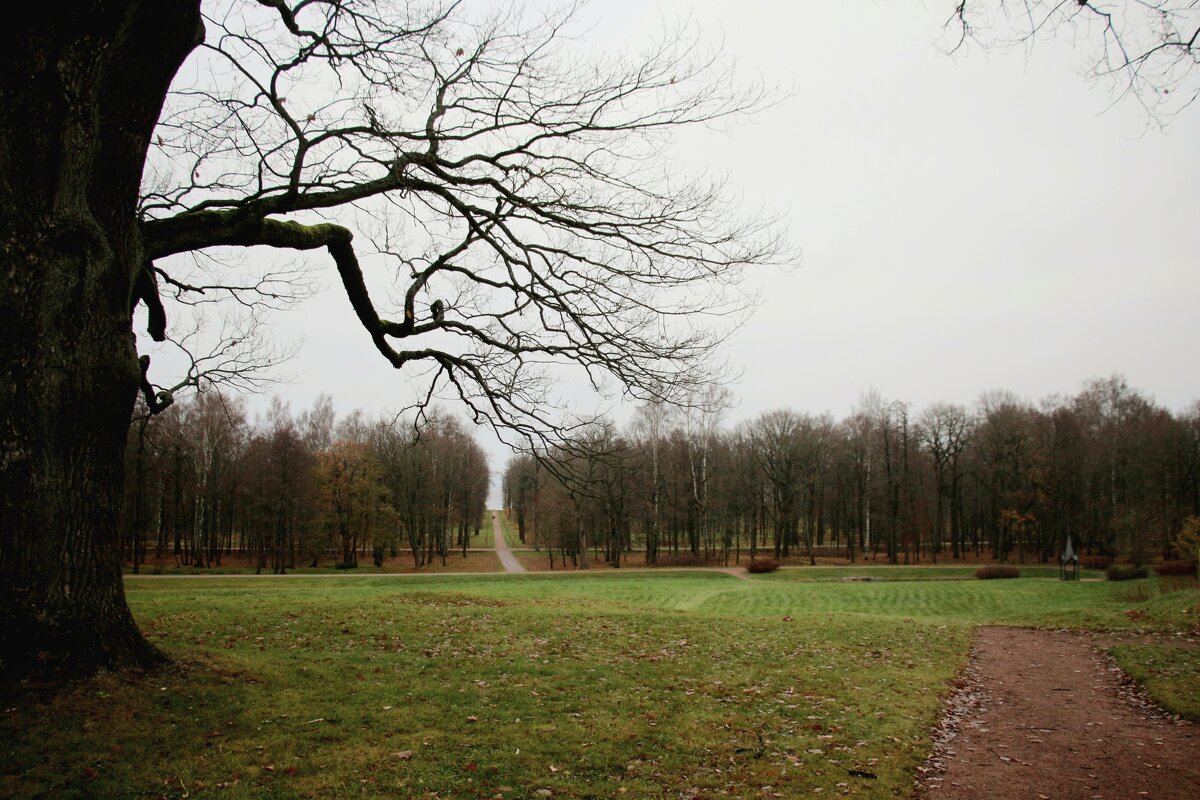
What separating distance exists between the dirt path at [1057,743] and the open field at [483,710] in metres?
0.43

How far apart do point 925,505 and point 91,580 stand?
185 ft

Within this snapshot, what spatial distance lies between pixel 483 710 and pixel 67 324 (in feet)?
16.7

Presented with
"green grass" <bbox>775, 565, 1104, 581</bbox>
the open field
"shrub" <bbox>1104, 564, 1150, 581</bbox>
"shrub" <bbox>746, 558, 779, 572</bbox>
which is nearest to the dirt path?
the open field

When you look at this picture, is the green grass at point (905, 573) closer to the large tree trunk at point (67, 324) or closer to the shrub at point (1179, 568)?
the shrub at point (1179, 568)

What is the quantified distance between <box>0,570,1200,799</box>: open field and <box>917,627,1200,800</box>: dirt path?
430 millimetres

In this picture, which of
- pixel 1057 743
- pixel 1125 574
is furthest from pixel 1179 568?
pixel 1057 743

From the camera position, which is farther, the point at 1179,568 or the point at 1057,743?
the point at 1179,568

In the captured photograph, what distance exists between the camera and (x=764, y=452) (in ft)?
168

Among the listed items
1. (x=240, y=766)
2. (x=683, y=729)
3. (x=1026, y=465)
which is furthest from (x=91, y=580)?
(x=1026, y=465)

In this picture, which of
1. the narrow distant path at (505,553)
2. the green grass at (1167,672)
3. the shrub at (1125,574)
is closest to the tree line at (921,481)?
the narrow distant path at (505,553)

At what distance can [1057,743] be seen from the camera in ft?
22.6

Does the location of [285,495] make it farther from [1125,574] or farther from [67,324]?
[1125,574]

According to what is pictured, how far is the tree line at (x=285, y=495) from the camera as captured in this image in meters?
40.7

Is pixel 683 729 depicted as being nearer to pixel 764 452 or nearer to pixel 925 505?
pixel 764 452
